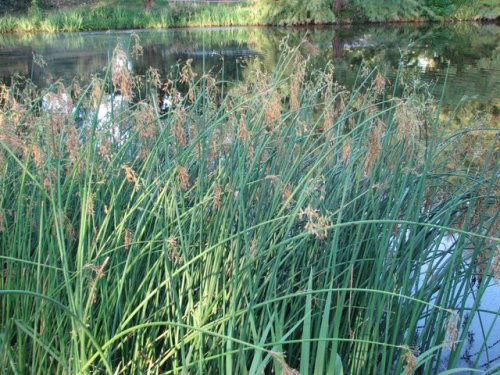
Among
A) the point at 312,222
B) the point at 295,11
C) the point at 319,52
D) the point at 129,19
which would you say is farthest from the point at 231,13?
the point at 312,222

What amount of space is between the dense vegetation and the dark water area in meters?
0.77

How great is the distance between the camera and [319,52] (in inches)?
348

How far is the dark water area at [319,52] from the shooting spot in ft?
26.6

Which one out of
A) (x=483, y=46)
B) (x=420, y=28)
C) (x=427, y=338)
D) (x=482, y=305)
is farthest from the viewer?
(x=420, y=28)

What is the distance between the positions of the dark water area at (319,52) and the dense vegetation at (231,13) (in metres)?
0.77

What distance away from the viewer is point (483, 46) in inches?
458

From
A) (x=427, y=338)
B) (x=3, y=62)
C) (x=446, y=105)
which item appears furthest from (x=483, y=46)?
(x=427, y=338)

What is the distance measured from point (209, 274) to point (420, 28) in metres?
16.0

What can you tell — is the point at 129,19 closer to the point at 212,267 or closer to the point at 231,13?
the point at 231,13

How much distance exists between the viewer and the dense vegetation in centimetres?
1517

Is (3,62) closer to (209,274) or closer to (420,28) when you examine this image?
(209,274)

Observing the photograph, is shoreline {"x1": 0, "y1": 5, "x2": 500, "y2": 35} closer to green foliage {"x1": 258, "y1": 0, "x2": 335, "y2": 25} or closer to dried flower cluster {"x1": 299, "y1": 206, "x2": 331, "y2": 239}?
green foliage {"x1": 258, "y1": 0, "x2": 335, "y2": 25}

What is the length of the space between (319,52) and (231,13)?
324 inches

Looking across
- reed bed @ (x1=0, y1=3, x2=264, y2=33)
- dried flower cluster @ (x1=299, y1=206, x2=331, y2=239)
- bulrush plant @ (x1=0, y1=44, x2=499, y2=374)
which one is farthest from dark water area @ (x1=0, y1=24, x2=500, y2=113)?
dried flower cluster @ (x1=299, y1=206, x2=331, y2=239)
